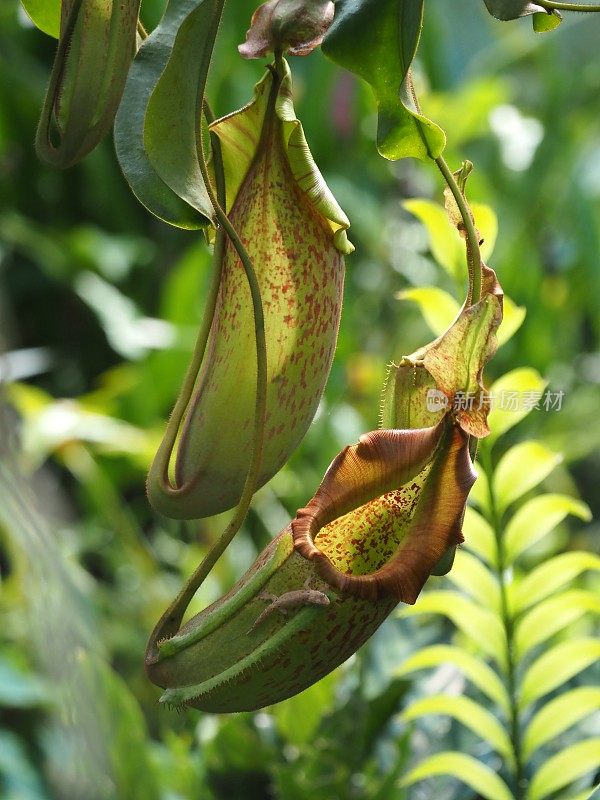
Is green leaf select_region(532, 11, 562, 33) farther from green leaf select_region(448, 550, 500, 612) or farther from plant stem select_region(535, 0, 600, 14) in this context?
green leaf select_region(448, 550, 500, 612)

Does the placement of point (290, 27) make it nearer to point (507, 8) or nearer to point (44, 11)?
point (507, 8)

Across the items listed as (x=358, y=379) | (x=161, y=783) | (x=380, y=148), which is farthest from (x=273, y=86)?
(x=358, y=379)

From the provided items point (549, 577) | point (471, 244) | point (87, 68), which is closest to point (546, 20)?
point (471, 244)

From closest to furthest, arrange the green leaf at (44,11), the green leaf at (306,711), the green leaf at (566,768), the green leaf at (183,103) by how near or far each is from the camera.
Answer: the green leaf at (183,103) → the green leaf at (44,11) → the green leaf at (566,768) → the green leaf at (306,711)

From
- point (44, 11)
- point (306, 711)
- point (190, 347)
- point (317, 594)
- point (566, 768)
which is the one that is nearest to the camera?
point (317, 594)

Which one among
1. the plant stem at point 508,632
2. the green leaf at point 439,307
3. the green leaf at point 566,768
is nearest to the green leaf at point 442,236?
the green leaf at point 439,307

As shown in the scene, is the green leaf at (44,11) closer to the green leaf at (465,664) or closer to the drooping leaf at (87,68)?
the drooping leaf at (87,68)
